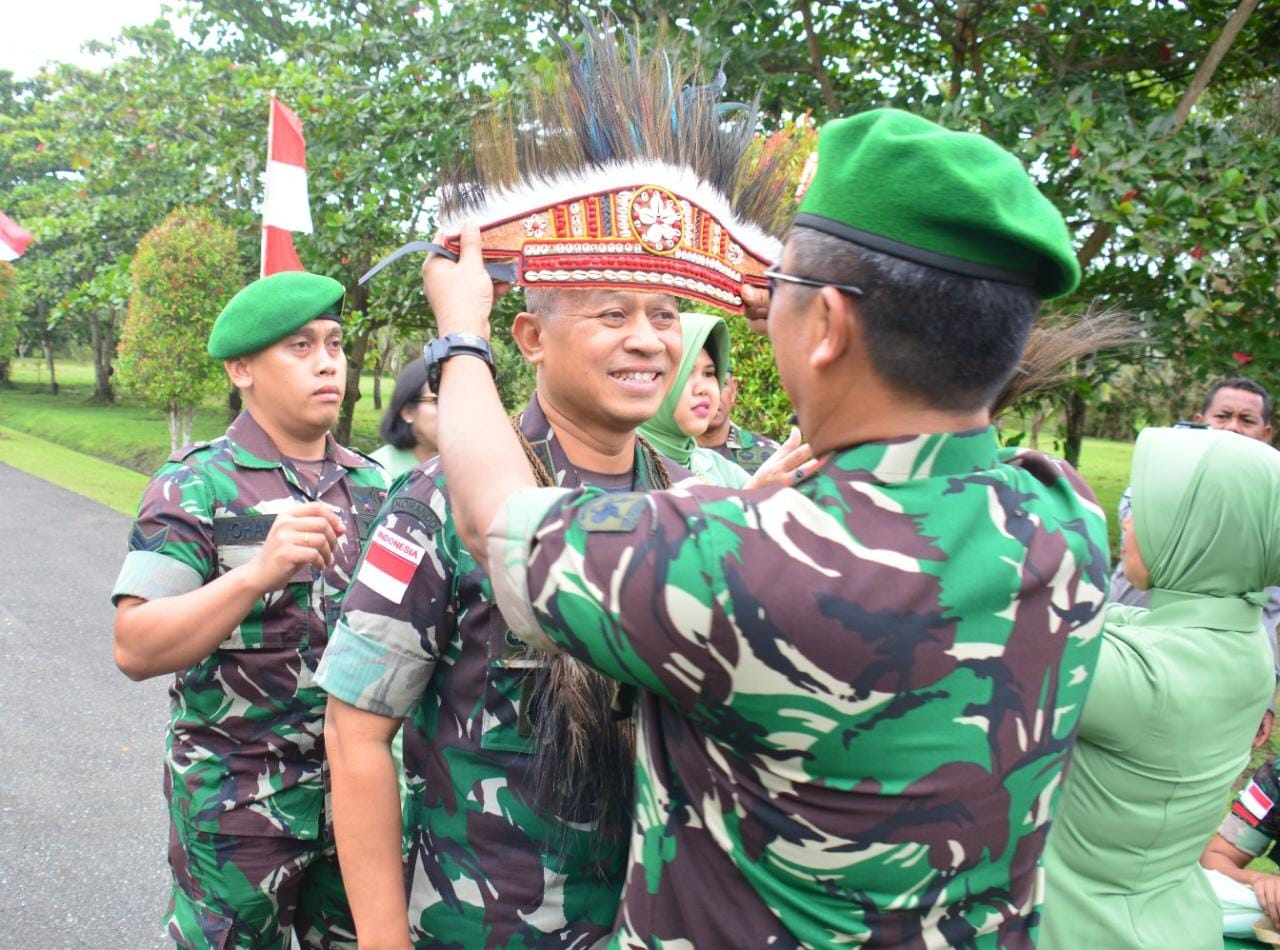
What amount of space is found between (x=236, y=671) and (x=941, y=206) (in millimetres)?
2003

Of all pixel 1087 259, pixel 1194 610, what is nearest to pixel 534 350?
pixel 1194 610

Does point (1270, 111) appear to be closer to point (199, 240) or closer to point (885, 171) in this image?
point (885, 171)

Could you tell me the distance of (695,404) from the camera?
407 cm

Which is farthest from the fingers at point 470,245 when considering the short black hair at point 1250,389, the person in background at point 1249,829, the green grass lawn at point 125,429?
the green grass lawn at point 125,429

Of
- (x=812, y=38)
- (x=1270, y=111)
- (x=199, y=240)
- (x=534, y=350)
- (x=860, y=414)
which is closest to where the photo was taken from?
(x=860, y=414)

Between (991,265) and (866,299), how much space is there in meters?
0.15

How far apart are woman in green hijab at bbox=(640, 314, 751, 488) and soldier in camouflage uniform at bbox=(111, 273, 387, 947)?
164cm

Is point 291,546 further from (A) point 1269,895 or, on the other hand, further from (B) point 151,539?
(A) point 1269,895

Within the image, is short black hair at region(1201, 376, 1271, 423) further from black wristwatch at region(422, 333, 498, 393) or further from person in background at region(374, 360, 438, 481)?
black wristwatch at region(422, 333, 498, 393)

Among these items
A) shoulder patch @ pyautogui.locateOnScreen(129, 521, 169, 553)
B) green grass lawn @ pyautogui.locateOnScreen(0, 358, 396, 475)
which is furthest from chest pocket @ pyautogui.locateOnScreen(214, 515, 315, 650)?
green grass lawn @ pyautogui.locateOnScreen(0, 358, 396, 475)

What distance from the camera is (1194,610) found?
2.23 meters

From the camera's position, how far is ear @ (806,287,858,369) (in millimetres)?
1206

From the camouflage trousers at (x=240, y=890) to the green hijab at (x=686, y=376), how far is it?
1.99 metres

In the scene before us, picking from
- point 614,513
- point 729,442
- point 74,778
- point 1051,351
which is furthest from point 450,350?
point 74,778
